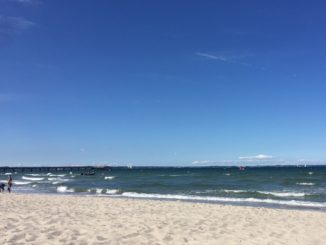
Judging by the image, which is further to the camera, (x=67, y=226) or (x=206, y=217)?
(x=206, y=217)

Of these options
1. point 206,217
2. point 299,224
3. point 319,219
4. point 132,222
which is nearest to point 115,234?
point 132,222

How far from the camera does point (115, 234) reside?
988cm

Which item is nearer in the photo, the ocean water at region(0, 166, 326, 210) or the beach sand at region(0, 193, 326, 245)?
the beach sand at region(0, 193, 326, 245)

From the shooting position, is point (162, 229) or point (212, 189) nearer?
point (162, 229)

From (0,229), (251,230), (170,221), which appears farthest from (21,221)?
(251,230)

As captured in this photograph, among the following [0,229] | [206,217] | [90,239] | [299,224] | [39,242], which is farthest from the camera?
[206,217]

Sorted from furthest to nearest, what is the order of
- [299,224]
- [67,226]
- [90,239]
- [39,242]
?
[299,224] < [67,226] < [90,239] < [39,242]

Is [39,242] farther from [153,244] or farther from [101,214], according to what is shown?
[101,214]

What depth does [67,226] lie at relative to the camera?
10703 millimetres

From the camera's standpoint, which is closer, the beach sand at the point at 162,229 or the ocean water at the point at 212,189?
the beach sand at the point at 162,229

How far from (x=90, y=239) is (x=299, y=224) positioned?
25.2 ft

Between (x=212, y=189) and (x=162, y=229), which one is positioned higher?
(x=212, y=189)

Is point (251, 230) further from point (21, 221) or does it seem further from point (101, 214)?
point (21, 221)

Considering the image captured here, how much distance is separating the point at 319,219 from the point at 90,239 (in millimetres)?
9737
